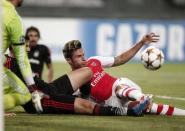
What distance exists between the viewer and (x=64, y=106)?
27.0ft

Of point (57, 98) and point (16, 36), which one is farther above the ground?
point (16, 36)

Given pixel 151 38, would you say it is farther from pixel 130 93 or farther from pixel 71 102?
pixel 71 102

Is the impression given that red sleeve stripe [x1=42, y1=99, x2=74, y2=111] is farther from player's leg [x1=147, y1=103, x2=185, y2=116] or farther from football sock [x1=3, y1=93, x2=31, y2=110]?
player's leg [x1=147, y1=103, x2=185, y2=116]

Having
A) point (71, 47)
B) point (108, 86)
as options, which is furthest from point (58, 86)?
point (108, 86)

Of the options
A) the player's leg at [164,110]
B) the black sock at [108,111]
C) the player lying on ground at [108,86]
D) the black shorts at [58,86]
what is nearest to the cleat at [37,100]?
the black shorts at [58,86]

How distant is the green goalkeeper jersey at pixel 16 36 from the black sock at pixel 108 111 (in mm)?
886

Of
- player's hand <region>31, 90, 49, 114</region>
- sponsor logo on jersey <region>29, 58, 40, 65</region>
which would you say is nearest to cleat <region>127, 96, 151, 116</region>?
player's hand <region>31, 90, 49, 114</region>

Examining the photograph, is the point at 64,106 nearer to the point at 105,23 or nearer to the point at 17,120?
the point at 17,120

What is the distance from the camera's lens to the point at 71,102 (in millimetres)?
8203

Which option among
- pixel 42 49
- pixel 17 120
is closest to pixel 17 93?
pixel 17 120

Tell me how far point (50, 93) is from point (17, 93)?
0.43 metres

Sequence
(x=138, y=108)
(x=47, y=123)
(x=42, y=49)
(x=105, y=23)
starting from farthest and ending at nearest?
1. (x=105, y=23)
2. (x=42, y=49)
3. (x=138, y=108)
4. (x=47, y=123)

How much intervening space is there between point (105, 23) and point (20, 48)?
12844mm

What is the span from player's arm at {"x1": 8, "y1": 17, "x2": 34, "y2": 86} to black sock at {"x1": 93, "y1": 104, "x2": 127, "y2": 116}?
2.91ft
